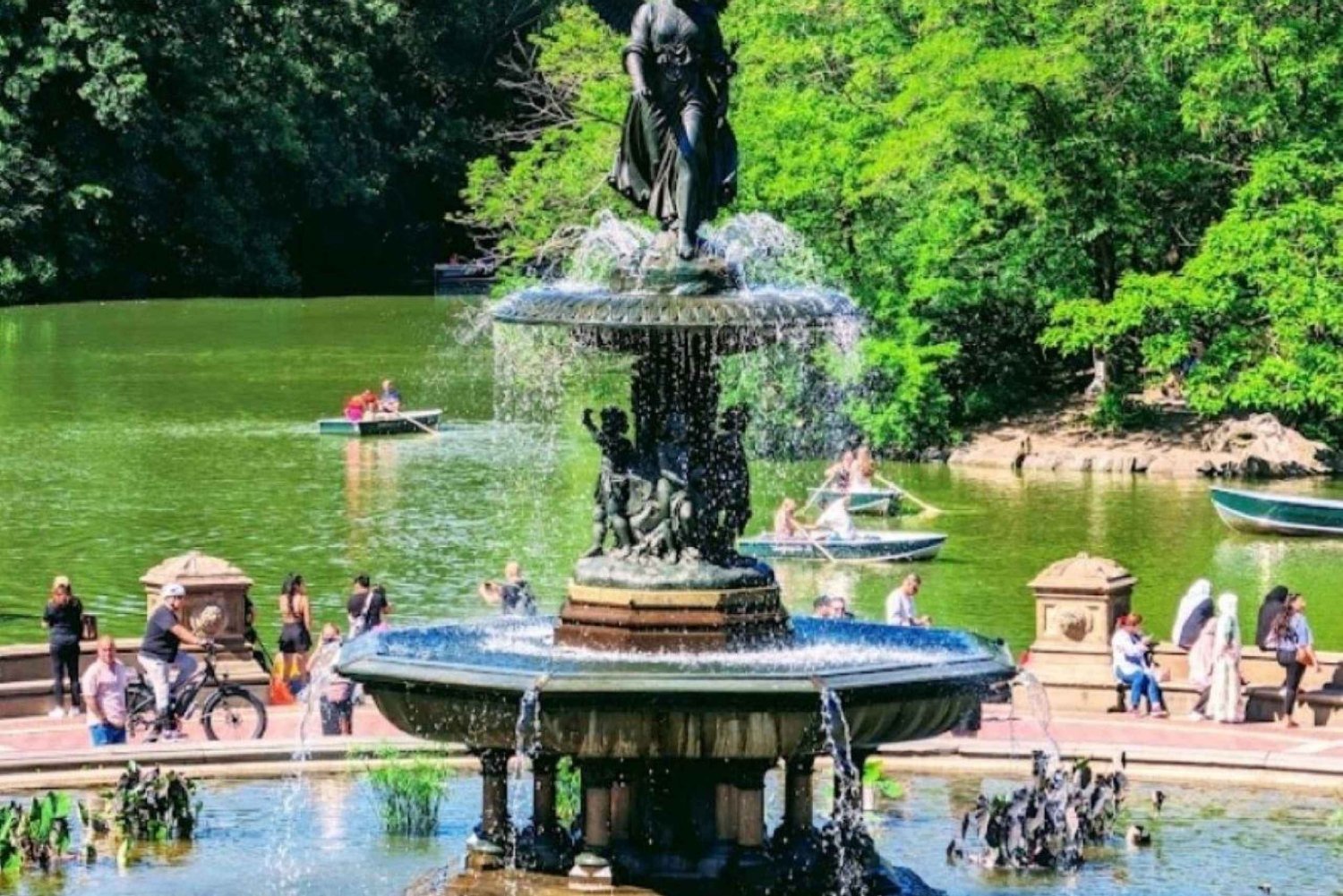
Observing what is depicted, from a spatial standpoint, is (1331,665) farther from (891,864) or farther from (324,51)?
(324,51)

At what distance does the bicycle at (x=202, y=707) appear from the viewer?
1048 inches

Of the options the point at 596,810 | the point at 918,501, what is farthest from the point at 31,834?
the point at 918,501

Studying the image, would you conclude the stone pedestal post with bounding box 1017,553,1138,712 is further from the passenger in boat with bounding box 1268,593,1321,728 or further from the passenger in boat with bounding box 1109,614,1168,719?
the passenger in boat with bounding box 1268,593,1321,728

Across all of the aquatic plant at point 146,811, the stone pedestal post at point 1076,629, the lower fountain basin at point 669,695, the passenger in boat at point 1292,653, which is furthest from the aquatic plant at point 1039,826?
the stone pedestal post at point 1076,629

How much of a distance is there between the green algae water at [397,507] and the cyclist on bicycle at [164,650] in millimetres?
9681

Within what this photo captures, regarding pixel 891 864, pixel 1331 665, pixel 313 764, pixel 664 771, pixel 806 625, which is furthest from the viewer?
pixel 1331 665

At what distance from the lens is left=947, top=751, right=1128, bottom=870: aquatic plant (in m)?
22.3

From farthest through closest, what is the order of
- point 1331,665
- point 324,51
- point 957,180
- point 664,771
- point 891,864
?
point 324,51
point 957,180
point 1331,665
point 891,864
point 664,771

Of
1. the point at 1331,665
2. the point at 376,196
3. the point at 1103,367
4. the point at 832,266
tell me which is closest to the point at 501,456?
the point at 832,266

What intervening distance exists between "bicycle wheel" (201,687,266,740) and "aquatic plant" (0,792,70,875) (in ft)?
14.9

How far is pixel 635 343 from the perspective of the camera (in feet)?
67.5

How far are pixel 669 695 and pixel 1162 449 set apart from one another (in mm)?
37763

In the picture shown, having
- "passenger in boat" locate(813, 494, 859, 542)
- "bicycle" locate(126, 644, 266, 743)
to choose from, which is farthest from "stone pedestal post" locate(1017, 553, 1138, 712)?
"passenger in boat" locate(813, 494, 859, 542)

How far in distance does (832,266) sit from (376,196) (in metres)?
48.0
